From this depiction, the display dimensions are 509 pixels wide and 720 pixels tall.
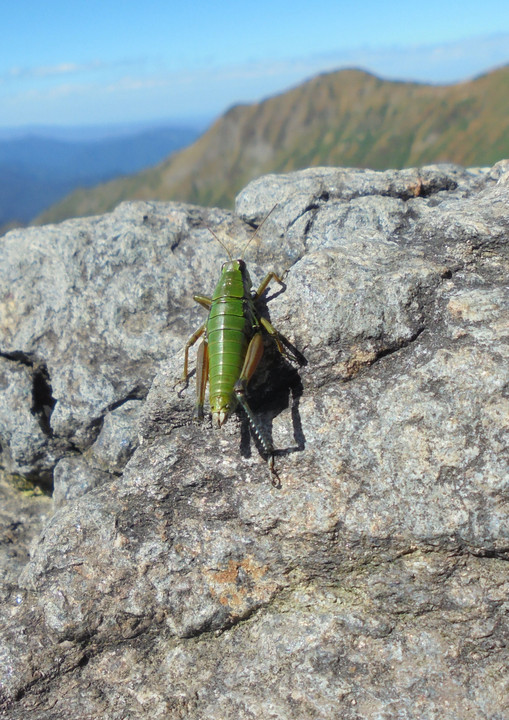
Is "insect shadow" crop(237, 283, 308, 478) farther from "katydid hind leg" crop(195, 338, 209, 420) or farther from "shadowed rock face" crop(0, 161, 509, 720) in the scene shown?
"katydid hind leg" crop(195, 338, 209, 420)

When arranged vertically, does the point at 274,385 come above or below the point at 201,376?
below

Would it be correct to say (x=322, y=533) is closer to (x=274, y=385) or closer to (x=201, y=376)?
(x=274, y=385)

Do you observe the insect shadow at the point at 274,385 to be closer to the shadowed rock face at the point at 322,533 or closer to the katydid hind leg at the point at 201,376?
the shadowed rock face at the point at 322,533

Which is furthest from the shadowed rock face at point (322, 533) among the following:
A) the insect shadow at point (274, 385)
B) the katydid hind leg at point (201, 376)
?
the katydid hind leg at point (201, 376)

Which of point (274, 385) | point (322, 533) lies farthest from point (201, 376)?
point (322, 533)

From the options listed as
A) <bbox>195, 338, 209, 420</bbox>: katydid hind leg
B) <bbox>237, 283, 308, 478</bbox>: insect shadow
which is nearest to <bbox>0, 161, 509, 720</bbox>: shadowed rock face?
<bbox>237, 283, 308, 478</bbox>: insect shadow

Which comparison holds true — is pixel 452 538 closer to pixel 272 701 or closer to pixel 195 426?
pixel 272 701

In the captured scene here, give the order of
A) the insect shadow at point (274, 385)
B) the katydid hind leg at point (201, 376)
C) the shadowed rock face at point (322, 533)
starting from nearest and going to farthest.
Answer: the shadowed rock face at point (322, 533)
the katydid hind leg at point (201, 376)
the insect shadow at point (274, 385)

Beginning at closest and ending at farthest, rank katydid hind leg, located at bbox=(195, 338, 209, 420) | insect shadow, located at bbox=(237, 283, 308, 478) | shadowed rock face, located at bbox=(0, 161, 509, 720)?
1. shadowed rock face, located at bbox=(0, 161, 509, 720)
2. katydid hind leg, located at bbox=(195, 338, 209, 420)
3. insect shadow, located at bbox=(237, 283, 308, 478)

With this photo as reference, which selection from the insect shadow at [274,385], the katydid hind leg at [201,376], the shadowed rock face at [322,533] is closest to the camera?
the shadowed rock face at [322,533]
